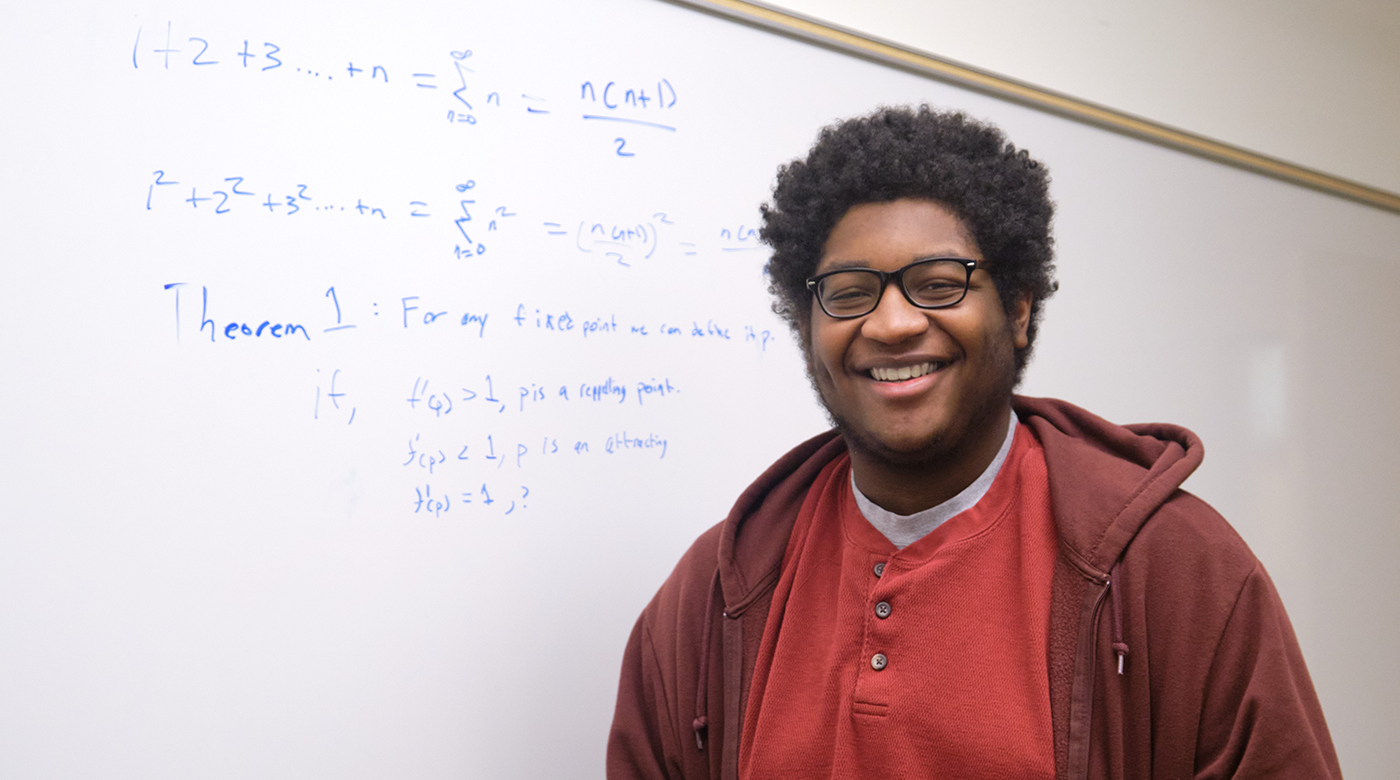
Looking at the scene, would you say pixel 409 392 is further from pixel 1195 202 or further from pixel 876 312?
pixel 1195 202

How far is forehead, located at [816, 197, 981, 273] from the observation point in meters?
0.91

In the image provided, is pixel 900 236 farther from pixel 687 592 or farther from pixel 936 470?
pixel 687 592

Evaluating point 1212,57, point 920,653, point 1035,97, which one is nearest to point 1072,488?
point 920,653

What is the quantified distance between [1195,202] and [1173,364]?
332 millimetres

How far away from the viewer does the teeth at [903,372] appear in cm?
91

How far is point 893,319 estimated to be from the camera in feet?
2.91

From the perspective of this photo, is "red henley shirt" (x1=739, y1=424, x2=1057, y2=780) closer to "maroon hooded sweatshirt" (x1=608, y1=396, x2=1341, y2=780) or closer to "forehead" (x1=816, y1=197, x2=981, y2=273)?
"maroon hooded sweatshirt" (x1=608, y1=396, x2=1341, y2=780)

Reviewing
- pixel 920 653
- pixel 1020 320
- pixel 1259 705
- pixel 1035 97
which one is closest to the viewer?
pixel 1259 705

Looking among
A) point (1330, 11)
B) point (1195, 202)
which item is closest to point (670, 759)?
point (1195, 202)

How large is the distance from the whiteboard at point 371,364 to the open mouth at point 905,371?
367 mm

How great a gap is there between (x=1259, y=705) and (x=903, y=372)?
0.41 meters

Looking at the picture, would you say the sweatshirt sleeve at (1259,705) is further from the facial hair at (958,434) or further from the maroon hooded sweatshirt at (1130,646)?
the facial hair at (958,434)

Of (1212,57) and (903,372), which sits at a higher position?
(1212,57)

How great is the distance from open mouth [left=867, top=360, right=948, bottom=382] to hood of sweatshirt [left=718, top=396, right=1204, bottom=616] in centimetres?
15
